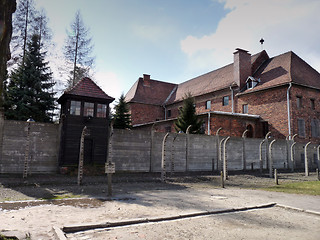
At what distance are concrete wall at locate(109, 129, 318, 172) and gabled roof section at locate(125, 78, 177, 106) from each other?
67.9 feet

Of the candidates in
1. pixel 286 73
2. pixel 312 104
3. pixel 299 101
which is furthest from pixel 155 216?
pixel 312 104

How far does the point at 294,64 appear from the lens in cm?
2853

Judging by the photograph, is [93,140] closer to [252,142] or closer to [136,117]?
[252,142]

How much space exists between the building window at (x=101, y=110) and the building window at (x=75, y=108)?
1235 mm

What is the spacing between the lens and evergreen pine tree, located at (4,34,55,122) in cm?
1981

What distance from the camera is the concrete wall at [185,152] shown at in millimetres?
15281

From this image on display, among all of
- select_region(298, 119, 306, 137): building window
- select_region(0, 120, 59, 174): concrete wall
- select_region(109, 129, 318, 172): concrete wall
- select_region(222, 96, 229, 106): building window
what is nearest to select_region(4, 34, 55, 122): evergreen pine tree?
select_region(0, 120, 59, 174): concrete wall

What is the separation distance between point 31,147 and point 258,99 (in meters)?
24.5

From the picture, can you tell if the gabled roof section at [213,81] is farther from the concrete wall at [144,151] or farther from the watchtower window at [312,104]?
the concrete wall at [144,151]

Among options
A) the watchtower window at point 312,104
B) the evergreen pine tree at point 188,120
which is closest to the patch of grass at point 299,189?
the evergreen pine tree at point 188,120

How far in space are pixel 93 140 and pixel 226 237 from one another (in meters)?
12.3

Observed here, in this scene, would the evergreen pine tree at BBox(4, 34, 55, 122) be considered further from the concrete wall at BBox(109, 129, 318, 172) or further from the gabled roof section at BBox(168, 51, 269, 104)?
the gabled roof section at BBox(168, 51, 269, 104)

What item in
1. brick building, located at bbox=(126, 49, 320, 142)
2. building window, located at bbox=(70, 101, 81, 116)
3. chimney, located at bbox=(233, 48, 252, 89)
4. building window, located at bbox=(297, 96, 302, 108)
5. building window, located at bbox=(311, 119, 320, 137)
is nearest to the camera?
building window, located at bbox=(70, 101, 81, 116)

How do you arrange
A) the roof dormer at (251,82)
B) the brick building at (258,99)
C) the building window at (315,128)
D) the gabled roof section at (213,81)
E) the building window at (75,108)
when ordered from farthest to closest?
the gabled roof section at (213,81) < the roof dormer at (251,82) < the building window at (315,128) < the brick building at (258,99) < the building window at (75,108)
